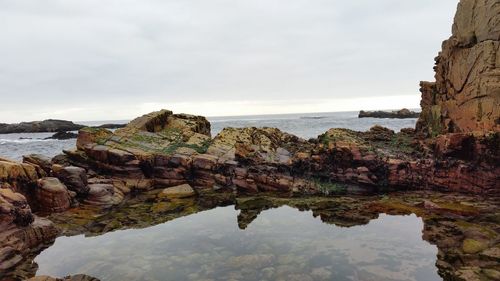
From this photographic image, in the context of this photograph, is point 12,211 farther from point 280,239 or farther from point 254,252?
point 280,239

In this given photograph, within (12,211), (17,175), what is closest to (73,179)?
(17,175)

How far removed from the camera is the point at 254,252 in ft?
44.7

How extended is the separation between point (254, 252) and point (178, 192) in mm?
9954

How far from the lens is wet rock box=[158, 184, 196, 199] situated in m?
22.1

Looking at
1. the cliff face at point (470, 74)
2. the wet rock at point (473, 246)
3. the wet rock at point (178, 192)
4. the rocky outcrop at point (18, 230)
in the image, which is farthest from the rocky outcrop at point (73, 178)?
the cliff face at point (470, 74)

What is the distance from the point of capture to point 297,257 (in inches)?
515

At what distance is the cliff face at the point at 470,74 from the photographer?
66.2 feet

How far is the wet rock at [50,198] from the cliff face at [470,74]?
891 inches

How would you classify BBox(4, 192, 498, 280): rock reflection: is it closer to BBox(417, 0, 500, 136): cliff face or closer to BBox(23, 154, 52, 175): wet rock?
BBox(23, 154, 52, 175): wet rock

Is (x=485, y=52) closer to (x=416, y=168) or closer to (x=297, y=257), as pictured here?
(x=416, y=168)

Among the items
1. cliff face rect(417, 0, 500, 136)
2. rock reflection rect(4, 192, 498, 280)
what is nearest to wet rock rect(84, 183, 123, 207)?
rock reflection rect(4, 192, 498, 280)

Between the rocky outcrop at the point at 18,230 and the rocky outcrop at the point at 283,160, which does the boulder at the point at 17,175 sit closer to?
the rocky outcrop at the point at 18,230

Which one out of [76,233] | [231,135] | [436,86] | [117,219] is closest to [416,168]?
[436,86]

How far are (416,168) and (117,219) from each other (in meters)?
16.8
